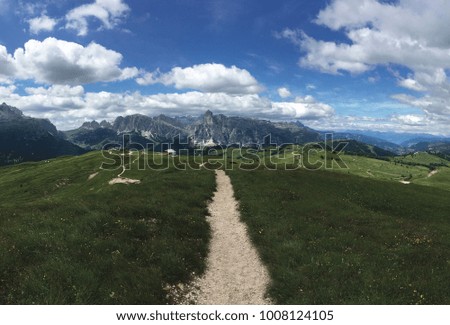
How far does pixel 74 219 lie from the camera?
24328 mm

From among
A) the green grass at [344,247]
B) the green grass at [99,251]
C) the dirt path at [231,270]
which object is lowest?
the dirt path at [231,270]

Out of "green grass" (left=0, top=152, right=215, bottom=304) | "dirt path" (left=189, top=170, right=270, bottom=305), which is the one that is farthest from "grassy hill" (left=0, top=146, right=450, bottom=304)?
"dirt path" (left=189, top=170, right=270, bottom=305)

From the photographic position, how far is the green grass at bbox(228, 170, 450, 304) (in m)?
16.8

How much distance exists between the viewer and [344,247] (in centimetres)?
2348

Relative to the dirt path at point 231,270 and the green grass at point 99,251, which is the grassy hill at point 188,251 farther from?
the dirt path at point 231,270

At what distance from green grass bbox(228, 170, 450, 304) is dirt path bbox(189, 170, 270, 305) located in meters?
0.78

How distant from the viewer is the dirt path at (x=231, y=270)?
17.9 m

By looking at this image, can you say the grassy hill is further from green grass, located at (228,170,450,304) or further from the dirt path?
the dirt path

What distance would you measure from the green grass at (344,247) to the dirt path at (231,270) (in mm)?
784

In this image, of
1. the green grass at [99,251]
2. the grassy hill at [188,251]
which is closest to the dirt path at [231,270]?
the grassy hill at [188,251]

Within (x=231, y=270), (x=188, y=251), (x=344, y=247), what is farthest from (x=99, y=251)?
(x=344, y=247)
